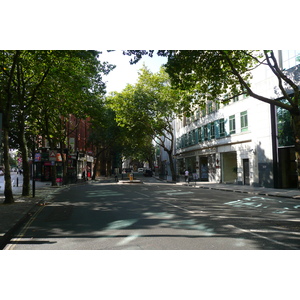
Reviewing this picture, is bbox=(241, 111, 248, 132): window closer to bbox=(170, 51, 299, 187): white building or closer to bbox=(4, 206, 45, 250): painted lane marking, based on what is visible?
bbox=(170, 51, 299, 187): white building

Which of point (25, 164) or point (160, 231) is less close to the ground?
point (25, 164)

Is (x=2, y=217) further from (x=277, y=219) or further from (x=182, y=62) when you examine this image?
(x=182, y=62)

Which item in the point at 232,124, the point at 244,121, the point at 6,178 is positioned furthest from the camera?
the point at 232,124

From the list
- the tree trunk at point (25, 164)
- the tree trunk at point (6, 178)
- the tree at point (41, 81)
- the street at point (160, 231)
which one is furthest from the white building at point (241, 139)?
the tree trunk at point (6, 178)

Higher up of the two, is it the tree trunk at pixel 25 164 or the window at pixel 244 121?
the window at pixel 244 121

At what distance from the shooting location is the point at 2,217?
32.4 ft

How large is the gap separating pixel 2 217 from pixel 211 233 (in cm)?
673

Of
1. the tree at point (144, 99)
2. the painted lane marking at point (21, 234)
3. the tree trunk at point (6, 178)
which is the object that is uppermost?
the tree at point (144, 99)

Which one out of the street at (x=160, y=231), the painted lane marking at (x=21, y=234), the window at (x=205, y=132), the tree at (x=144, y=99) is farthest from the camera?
the window at (x=205, y=132)

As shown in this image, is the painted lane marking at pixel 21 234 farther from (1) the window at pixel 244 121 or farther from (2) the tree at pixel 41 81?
(1) the window at pixel 244 121

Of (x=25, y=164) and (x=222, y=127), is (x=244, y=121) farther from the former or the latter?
(x=25, y=164)

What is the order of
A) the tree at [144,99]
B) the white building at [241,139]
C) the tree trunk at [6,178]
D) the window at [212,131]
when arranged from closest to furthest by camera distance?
the tree trunk at [6,178] < the white building at [241,139] < the window at [212,131] < the tree at [144,99]

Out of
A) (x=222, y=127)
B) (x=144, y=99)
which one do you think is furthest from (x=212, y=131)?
(x=144, y=99)
